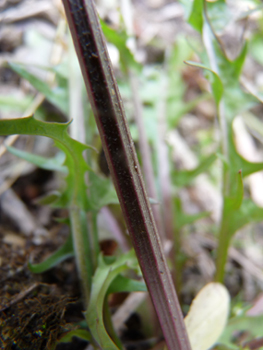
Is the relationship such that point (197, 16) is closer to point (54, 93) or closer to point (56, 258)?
point (54, 93)

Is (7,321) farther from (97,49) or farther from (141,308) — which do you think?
(97,49)

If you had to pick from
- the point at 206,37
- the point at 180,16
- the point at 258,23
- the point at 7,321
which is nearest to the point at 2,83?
the point at 206,37

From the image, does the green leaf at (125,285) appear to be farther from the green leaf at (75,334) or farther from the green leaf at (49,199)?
the green leaf at (49,199)

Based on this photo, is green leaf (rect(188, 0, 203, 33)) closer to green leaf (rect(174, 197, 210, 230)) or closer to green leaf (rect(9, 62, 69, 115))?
green leaf (rect(9, 62, 69, 115))

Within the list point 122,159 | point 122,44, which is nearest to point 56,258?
point 122,159

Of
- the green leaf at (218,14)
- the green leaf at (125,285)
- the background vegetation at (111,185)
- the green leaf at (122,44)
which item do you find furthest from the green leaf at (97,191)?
the green leaf at (218,14)
